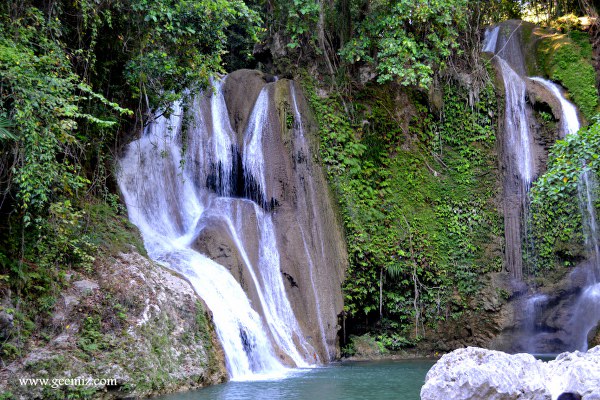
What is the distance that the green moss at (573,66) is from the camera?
56.2 feet

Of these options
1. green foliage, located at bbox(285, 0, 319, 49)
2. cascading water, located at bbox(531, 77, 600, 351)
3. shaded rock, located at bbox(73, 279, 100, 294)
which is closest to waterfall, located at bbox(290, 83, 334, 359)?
green foliage, located at bbox(285, 0, 319, 49)

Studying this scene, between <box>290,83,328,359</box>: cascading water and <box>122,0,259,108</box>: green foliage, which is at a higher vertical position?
<box>122,0,259,108</box>: green foliage

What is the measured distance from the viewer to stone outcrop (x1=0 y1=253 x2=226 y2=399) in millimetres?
7391

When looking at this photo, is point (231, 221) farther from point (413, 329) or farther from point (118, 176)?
point (413, 329)

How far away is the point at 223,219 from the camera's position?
13.4 metres

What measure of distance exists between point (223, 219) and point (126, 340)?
529cm

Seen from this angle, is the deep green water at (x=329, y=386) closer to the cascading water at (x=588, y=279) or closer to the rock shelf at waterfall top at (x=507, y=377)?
the rock shelf at waterfall top at (x=507, y=377)

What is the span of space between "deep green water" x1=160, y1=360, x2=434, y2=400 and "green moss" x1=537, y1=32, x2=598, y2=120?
10016 millimetres

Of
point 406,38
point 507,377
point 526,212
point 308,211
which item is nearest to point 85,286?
point 507,377

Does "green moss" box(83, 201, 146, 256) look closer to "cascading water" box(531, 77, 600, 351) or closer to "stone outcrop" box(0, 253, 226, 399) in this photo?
"stone outcrop" box(0, 253, 226, 399)

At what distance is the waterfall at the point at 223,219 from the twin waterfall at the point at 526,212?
5.65 metres

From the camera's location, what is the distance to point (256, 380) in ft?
32.1

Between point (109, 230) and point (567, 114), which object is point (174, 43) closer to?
point (109, 230)

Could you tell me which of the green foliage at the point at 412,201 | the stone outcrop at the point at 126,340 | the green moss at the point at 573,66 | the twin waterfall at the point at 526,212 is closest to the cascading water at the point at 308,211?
the green foliage at the point at 412,201
